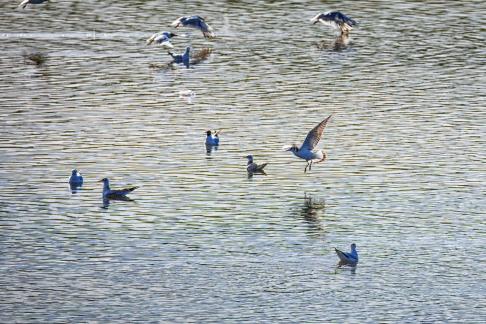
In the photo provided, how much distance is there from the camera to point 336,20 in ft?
161

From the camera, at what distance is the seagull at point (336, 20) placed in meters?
49.2

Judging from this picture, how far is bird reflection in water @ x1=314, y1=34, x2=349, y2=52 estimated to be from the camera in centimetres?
4769

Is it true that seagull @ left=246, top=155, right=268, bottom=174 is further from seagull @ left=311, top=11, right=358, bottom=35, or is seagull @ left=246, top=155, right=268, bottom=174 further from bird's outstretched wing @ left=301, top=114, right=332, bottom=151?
seagull @ left=311, top=11, right=358, bottom=35

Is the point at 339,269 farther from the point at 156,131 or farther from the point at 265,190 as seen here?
the point at 156,131

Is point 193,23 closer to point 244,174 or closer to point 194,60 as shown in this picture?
point 194,60

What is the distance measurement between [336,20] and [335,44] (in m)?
0.98

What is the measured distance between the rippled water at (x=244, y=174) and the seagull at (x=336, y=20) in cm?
67

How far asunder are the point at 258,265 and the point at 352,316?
112 inches

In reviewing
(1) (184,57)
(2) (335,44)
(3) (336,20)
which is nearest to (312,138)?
(1) (184,57)

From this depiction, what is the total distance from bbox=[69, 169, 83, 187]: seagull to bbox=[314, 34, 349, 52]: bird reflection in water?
1920cm

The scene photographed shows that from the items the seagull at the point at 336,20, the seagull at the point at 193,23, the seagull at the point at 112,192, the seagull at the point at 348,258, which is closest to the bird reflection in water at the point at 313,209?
the seagull at the point at 348,258

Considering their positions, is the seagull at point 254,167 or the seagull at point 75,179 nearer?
the seagull at point 75,179

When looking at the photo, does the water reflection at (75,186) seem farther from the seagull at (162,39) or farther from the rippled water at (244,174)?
the seagull at (162,39)

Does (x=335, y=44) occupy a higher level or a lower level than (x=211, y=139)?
higher
